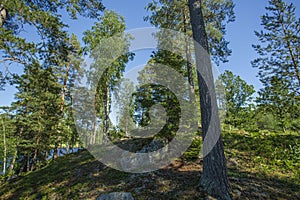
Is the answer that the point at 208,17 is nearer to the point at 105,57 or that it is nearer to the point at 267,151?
the point at 267,151

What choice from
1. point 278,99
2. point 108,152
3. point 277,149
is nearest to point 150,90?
point 108,152

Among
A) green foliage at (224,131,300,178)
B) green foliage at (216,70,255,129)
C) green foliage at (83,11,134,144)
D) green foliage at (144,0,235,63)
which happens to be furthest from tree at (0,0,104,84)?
green foliage at (216,70,255,129)

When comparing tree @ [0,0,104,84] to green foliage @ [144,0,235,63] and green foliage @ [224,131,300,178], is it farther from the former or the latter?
green foliage @ [224,131,300,178]

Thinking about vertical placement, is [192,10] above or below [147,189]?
above

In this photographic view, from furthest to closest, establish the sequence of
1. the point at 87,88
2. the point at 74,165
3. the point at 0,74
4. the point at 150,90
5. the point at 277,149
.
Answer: the point at 87,88
the point at 74,165
the point at 277,149
the point at 150,90
the point at 0,74

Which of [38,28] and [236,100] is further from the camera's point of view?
[236,100]

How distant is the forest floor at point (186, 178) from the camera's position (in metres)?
4.02

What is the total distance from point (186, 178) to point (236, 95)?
1345 cm

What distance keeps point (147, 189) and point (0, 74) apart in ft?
18.7

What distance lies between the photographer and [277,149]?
6.34 meters

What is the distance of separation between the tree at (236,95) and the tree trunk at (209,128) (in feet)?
37.3

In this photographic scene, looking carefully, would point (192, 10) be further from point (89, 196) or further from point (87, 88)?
point (87, 88)

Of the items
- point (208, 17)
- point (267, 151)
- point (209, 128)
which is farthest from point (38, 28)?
point (267, 151)

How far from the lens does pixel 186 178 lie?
4.64 m
